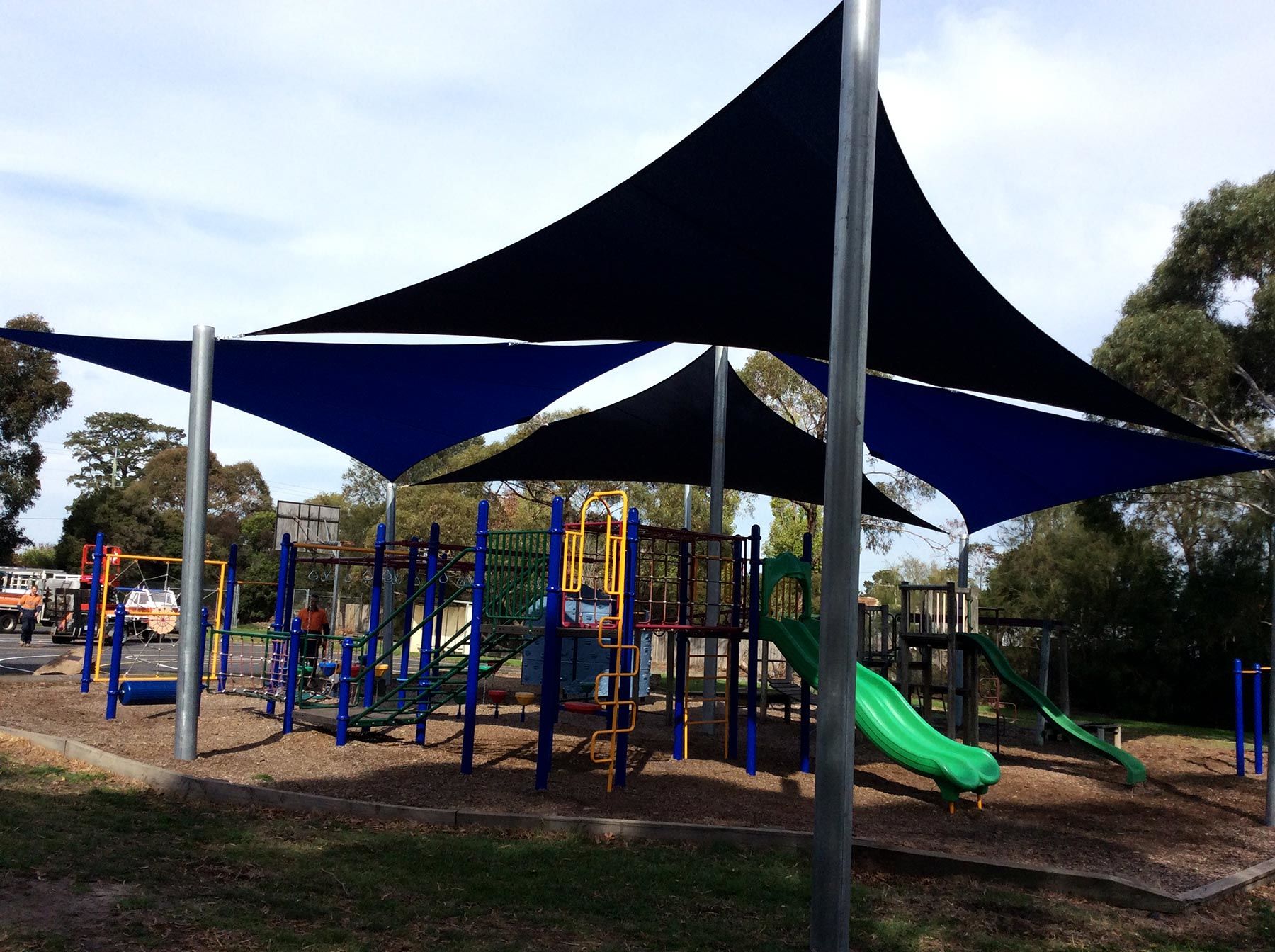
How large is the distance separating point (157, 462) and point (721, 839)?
159 feet

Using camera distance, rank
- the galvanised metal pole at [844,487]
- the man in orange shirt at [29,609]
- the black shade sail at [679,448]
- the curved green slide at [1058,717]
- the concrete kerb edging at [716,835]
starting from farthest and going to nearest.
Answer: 1. the man in orange shirt at [29,609]
2. the black shade sail at [679,448]
3. the curved green slide at [1058,717]
4. the concrete kerb edging at [716,835]
5. the galvanised metal pole at [844,487]

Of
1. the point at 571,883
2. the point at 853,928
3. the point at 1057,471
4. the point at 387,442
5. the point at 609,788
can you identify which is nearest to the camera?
the point at 853,928

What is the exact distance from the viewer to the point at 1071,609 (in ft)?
83.6

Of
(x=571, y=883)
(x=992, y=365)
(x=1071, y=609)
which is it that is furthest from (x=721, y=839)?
(x=1071, y=609)

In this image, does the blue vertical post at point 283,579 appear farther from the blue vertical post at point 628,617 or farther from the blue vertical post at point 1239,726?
the blue vertical post at point 1239,726

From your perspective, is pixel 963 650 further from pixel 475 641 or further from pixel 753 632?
pixel 475 641

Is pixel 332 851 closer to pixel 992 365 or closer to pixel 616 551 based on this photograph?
pixel 616 551

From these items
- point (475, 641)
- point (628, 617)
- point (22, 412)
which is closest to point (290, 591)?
point (475, 641)

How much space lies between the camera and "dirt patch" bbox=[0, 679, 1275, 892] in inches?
307

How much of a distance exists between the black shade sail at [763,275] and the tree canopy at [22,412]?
29745mm

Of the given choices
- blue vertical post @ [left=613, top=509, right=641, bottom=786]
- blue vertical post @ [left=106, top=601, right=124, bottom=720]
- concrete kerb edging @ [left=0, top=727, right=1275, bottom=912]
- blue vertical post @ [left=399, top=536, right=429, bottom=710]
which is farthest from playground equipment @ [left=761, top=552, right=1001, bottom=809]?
blue vertical post @ [left=106, top=601, right=124, bottom=720]

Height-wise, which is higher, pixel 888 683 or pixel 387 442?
pixel 387 442

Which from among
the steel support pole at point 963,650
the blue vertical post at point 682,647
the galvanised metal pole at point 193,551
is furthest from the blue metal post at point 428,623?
the steel support pole at point 963,650

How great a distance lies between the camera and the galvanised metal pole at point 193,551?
344 inches
